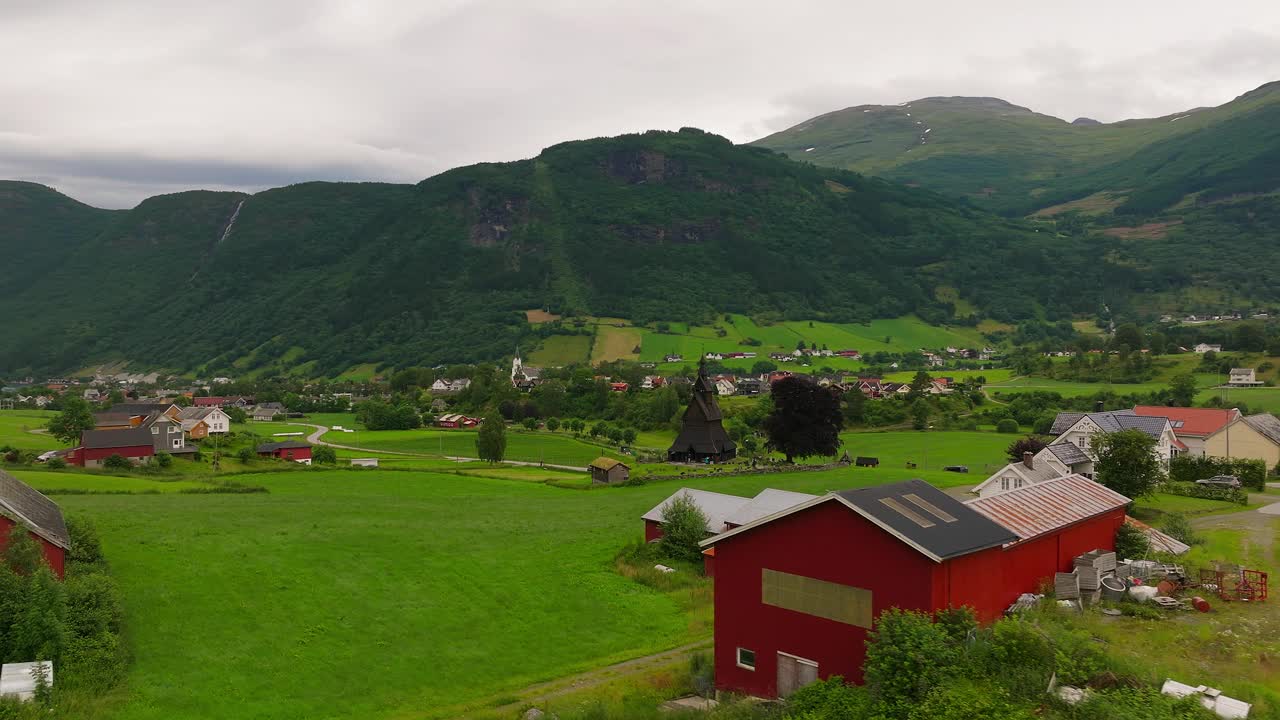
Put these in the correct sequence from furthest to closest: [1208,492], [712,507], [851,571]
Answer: [1208,492]
[712,507]
[851,571]

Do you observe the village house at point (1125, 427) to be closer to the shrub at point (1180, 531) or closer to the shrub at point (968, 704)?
the shrub at point (1180, 531)

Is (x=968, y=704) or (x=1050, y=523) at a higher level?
(x=1050, y=523)

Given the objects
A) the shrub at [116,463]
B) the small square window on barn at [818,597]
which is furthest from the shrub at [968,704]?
the shrub at [116,463]

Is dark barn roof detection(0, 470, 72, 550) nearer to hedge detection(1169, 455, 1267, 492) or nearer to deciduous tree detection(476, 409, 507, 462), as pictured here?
deciduous tree detection(476, 409, 507, 462)

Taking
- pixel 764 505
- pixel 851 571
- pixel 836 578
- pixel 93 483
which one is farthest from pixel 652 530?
pixel 93 483

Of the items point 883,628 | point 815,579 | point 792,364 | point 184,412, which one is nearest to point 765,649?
point 815,579

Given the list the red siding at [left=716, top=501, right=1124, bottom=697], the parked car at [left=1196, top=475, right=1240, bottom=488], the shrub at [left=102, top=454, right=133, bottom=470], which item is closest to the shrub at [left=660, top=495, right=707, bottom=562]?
the red siding at [left=716, top=501, right=1124, bottom=697]

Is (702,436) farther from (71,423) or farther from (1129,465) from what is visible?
(71,423)
